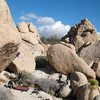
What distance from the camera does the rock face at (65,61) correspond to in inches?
942

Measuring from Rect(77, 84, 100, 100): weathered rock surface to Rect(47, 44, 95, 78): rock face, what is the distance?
160 inches

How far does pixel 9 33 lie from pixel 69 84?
57.4 feet

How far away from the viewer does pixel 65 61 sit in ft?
80.0

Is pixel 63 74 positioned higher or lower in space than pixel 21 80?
higher

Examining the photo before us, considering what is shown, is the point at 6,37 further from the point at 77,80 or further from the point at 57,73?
the point at 57,73

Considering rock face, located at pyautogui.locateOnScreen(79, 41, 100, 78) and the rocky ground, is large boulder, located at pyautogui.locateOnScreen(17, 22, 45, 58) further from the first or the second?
rock face, located at pyautogui.locateOnScreen(79, 41, 100, 78)

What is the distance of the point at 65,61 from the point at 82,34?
1052 centimetres

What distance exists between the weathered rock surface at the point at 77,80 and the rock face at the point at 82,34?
10.2 m

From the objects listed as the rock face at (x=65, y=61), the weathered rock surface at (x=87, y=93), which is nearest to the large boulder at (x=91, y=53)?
the rock face at (x=65, y=61)

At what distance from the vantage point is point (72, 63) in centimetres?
2414

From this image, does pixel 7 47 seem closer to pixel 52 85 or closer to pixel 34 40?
pixel 52 85

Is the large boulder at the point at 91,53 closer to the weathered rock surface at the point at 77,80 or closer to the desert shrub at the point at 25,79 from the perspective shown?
the weathered rock surface at the point at 77,80

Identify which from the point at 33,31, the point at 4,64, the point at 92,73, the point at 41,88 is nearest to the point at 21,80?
the point at 41,88

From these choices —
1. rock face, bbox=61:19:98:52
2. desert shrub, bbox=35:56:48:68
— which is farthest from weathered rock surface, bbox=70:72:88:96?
rock face, bbox=61:19:98:52
